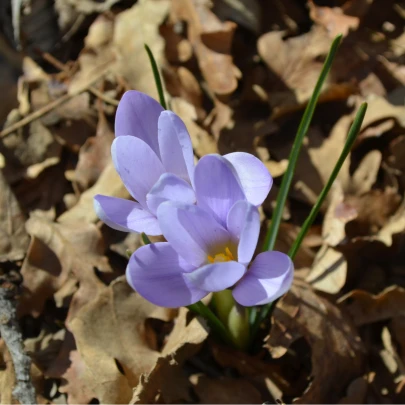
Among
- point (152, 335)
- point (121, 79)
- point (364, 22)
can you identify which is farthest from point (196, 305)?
point (364, 22)

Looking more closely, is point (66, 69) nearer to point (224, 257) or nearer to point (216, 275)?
point (224, 257)

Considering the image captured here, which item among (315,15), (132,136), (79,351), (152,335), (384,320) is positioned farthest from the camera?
(315,15)


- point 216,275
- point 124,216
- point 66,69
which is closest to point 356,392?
point 216,275

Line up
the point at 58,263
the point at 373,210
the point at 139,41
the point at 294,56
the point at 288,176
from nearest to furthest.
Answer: the point at 288,176 → the point at 58,263 → the point at 373,210 → the point at 139,41 → the point at 294,56

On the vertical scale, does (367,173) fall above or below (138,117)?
below

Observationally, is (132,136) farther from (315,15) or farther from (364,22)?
(364,22)

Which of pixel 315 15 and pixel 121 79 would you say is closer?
pixel 121 79

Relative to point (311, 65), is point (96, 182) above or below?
below
